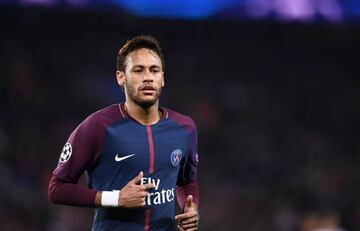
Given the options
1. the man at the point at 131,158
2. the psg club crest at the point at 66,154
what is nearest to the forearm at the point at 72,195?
the man at the point at 131,158

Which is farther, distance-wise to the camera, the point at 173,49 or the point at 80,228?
the point at 173,49

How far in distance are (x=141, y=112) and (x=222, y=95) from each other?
35.0 ft

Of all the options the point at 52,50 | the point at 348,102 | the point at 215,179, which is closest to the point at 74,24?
the point at 52,50

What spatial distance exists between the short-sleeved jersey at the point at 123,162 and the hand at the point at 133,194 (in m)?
0.18

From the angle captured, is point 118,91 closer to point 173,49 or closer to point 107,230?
point 173,49

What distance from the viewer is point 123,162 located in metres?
4.21

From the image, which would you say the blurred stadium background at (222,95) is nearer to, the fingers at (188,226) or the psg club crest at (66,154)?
the psg club crest at (66,154)

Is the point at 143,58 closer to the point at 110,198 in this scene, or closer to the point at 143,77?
the point at 143,77

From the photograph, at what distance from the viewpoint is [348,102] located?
51.5 feet

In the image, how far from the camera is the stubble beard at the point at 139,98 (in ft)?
13.9

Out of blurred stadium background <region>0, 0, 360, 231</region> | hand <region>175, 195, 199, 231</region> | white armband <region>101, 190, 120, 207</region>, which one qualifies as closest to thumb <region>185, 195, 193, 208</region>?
hand <region>175, 195, 199, 231</region>

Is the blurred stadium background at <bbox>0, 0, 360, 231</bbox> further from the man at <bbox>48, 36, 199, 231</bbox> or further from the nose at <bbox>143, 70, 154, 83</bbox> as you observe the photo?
the nose at <bbox>143, 70, 154, 83</bbox>

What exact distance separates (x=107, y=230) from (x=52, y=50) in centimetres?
1074

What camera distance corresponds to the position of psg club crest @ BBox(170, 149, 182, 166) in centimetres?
435
